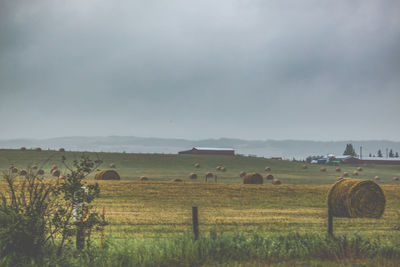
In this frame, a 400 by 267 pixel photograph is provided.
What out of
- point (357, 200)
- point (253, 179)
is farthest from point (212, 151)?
point (357, 200)

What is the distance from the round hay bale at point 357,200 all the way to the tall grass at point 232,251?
48.1 feet

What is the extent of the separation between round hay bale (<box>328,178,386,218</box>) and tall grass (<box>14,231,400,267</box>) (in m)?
14.7

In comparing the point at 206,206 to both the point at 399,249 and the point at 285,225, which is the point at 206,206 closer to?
the point at 285,225

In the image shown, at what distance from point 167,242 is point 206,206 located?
1720 centimetres

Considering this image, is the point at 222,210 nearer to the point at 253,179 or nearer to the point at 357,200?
the point at 357,200

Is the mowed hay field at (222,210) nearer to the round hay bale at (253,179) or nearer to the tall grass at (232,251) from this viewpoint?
the tall grass at (232,251)

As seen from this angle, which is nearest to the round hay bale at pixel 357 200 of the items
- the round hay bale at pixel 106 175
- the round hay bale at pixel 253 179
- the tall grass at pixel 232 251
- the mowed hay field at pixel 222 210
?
the mowed hay field at pixel 222 210

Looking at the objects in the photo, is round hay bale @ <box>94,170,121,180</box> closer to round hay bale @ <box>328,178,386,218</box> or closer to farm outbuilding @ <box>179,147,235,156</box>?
round hay bale @ <box>328,178,386,218</box>

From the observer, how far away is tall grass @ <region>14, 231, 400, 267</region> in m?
12.7

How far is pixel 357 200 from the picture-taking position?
96.9 ft

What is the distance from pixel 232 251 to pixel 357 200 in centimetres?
1785

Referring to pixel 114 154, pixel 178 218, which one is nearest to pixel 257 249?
pixel 178 218

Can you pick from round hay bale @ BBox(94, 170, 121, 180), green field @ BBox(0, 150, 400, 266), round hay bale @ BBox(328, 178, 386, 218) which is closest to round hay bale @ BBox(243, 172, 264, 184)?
green field @ BBox(0, 150, 400, 266)

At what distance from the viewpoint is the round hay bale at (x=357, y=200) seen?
96.7ft
